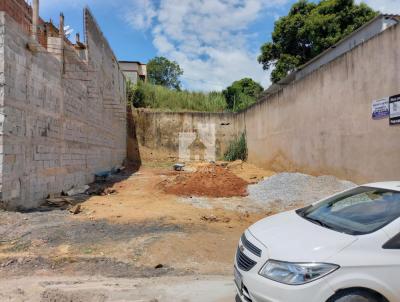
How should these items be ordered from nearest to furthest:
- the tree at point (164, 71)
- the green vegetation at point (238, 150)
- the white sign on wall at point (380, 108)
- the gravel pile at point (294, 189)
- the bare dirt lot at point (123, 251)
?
the bare dirt lot at point (123, 251), the white sign on wall at point (380, 108), the gravel pile at point (294, 189), the green vegetation at point (238, 150), the tree at point (164, 71)

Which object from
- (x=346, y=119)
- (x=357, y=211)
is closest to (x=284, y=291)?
(x=357, y=211)

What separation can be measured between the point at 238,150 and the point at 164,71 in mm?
27154

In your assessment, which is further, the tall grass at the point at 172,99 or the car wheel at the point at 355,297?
the tall grass at the point at 172,99

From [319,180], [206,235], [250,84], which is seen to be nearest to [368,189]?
[206,235]

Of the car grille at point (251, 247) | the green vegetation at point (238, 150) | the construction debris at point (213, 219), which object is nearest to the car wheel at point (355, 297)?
the car grille at point (251, 247)

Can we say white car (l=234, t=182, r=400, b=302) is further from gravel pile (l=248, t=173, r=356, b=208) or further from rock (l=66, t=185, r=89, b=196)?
rock (l=66, t=185, r=89, b=196)

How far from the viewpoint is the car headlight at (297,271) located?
10.8 ft

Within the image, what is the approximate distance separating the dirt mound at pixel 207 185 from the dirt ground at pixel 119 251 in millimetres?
2385

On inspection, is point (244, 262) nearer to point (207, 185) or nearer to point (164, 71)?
point (207, 185)

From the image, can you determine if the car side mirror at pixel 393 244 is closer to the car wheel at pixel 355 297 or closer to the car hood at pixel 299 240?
the car hood at pixel 299 240

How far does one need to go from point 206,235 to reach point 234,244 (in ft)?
2.19

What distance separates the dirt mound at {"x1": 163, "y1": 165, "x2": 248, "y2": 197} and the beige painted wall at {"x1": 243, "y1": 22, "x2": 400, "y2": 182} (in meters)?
2.74

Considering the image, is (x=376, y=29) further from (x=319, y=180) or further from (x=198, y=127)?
(x=198, y=127)

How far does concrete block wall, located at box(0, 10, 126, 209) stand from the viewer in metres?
7.98
